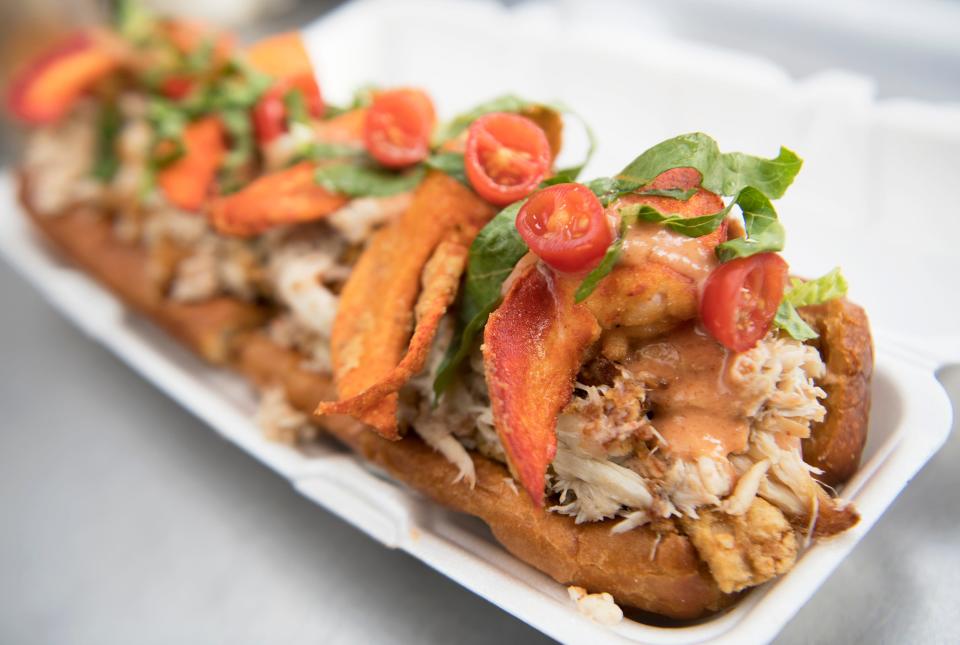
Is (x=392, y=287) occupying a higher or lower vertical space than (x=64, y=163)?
higher

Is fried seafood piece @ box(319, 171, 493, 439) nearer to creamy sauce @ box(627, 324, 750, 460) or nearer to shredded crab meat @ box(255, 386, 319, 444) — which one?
shredded crab meat @ box(255, 386, 319, 444)

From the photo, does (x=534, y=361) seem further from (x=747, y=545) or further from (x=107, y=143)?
(x=107, y=143)

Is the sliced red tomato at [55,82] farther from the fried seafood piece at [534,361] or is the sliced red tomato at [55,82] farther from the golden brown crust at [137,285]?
the fried seafood piece at [534,361]

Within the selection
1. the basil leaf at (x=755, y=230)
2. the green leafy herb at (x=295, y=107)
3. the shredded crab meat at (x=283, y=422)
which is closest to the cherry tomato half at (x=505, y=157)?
the basil leaf at (x=755, y=230)

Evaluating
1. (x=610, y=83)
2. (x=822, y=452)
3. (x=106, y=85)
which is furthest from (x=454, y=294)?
(x=106, y=85)

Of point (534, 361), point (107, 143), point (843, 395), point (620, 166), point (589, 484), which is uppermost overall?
point (843, 395)

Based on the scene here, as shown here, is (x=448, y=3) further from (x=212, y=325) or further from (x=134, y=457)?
(x=134, y=457)

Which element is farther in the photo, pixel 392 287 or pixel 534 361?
pixel 392 287

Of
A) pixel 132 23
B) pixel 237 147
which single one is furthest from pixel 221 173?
pixel 132 23
